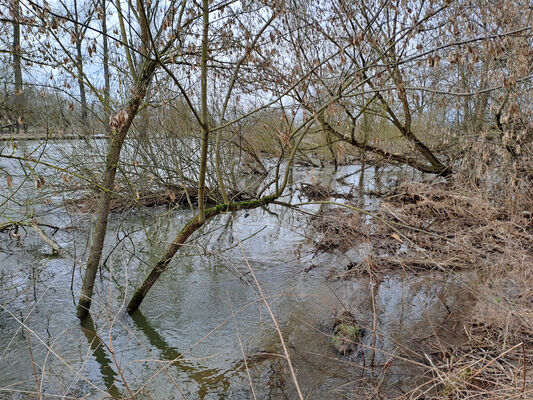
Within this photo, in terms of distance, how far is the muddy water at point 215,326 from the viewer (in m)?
3.74

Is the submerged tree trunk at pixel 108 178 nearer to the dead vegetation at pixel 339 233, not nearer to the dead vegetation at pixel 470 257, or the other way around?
the dead vegetation at pixel 470 257

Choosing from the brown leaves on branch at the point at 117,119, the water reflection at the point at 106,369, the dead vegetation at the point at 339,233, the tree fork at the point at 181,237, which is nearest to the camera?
the brown leaves on branch at the point at 117,119

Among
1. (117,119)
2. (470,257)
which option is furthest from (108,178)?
(470,257)

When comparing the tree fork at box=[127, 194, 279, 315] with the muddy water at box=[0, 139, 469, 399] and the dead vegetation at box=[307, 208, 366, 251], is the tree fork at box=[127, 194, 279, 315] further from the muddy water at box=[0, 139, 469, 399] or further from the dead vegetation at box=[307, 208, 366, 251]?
the dead vegetation at box=[307, 208, 366, 251]

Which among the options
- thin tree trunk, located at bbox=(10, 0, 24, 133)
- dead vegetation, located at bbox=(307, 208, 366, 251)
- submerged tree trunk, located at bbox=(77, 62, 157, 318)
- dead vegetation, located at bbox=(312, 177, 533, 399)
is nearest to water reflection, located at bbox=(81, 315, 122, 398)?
submerged tree trunk, located at bbox=(77, 62, 157, 318)

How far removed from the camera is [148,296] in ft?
18.4

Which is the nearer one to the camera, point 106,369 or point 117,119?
point 117,119

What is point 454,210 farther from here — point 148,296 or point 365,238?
point 148,296

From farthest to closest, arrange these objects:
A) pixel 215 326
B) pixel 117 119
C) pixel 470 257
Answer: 1. pixel 470 257
2. pixel 215 326
3. pixel 117 119

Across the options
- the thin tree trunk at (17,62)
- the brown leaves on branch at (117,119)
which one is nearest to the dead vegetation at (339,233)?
the thin tree trunk at (17,62)

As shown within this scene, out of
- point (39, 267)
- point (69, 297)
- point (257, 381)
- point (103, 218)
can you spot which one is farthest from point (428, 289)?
point (39, 267)

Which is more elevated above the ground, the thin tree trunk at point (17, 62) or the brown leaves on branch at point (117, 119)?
the thin tree trunk at point (17, 62)

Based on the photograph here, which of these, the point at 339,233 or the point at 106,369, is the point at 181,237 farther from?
the point at 339,233

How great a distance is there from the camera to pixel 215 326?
4.87m
